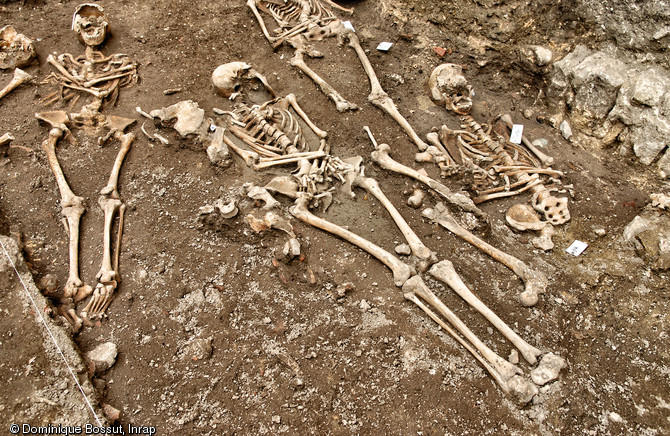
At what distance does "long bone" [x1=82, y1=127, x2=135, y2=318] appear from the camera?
383 cm

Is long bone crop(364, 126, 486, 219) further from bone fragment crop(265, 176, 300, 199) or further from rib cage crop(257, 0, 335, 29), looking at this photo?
rib cage crop(257, 0, 335, 29)

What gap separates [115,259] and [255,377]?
1855mm

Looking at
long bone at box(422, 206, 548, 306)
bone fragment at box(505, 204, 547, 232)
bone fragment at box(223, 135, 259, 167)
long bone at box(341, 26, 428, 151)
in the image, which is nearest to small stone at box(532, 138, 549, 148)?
bone fragment at box(505, 204, 547, 232)

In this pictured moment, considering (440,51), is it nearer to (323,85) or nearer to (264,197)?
(323,85)

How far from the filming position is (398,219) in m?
4.46

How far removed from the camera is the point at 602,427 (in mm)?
3285

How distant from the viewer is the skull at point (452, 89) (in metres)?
5.53

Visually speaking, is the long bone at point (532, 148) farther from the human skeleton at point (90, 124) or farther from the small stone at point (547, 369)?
the human skeleton at point (90, 124)

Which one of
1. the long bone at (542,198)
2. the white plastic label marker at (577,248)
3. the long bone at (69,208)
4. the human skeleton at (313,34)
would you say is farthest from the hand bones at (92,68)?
the white plastic label marker at (577,248)

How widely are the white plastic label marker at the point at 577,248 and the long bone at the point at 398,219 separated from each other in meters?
1.56

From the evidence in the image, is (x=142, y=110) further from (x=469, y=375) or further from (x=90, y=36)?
(x=469, y=375)

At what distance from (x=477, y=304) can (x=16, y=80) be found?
6.26m

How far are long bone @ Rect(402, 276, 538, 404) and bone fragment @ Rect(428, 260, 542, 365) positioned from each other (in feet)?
0.68

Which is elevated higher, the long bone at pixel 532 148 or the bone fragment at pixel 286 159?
the long bone at pixel 532 148
